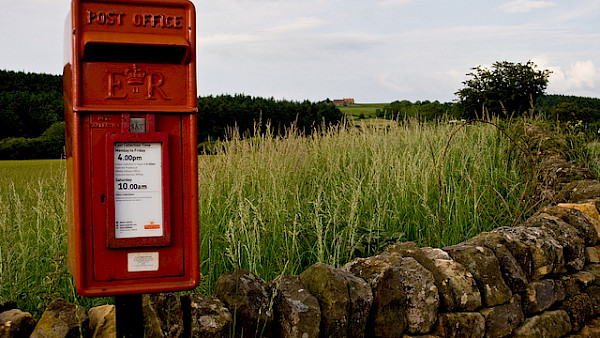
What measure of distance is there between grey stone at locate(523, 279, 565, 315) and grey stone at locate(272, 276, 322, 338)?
6.25ft

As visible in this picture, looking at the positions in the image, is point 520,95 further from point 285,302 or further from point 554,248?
point 285,302

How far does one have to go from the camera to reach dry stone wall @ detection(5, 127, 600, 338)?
7.71ft

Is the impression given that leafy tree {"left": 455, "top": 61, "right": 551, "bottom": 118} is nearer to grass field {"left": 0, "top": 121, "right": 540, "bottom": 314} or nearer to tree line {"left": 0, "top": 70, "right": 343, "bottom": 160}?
tree line {"left": 0, "top": 70, "right": 343, "bottom": 160}

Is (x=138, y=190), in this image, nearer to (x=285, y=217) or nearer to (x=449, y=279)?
(x=449, y=279)

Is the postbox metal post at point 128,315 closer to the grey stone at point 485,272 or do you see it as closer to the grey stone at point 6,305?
the grey stone at point 6,305

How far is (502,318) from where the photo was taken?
11.2ft

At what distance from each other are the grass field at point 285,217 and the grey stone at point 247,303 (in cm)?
28

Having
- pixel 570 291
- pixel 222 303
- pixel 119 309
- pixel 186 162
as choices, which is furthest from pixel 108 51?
pixel 570 291

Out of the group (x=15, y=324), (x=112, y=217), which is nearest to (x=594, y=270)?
(x=112, y=217)

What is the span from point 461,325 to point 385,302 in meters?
0.62

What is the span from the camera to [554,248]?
157 inches

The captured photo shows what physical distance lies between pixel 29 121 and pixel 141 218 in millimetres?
14400

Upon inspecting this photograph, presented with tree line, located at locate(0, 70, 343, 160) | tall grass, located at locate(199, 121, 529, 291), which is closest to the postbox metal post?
tall grass, located at locate(199, 121, 529, 291)

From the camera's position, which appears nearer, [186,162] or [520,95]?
[186,162]
